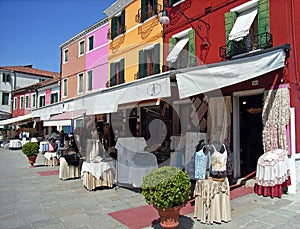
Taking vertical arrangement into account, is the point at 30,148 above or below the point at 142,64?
below

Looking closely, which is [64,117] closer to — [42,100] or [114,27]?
[114,27]

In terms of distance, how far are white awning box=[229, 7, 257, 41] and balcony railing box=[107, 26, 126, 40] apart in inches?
316

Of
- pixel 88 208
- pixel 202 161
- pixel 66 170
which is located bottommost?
pixel 88 208

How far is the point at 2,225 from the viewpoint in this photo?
184 inches

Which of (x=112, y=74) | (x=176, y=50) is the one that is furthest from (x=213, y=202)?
(x=112, y=74)

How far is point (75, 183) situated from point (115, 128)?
3986mm

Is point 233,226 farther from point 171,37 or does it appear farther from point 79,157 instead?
point 171,37

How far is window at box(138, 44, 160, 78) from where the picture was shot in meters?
11.8

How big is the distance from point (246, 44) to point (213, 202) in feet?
17.3

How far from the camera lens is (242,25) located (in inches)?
306

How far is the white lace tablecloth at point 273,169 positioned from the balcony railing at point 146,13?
8.73m

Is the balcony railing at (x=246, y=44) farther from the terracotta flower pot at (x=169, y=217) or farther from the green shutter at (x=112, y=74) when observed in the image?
the green shutter at (x=112, y=74)

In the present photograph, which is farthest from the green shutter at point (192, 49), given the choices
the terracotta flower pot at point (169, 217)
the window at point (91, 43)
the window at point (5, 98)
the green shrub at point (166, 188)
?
the window at point (5, 98)

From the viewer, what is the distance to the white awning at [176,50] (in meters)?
10.1
